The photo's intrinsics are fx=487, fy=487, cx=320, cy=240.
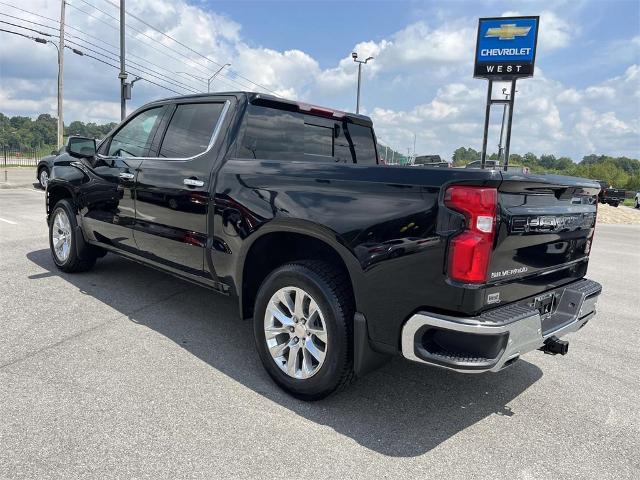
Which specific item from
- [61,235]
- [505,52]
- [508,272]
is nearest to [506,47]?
[505,52]

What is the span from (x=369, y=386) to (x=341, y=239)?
3.83ft

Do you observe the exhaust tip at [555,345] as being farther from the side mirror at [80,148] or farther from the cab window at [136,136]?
the side mirror at [80,148]

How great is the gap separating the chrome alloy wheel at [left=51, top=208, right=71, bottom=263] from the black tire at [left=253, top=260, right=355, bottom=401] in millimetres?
3501

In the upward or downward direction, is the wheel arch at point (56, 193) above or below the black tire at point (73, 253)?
above

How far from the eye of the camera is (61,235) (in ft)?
18.6

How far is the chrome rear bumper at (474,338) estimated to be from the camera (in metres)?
2.35

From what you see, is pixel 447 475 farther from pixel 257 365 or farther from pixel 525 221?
pixel 257 365

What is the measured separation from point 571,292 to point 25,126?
269 ft

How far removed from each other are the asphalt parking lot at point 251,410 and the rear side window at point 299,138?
62.3 inches

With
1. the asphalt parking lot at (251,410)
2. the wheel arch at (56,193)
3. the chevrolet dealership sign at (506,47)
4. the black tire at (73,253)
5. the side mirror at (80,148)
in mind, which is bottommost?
the asphalt parking lot at (251,410)

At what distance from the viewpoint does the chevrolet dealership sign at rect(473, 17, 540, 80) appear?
2192cm

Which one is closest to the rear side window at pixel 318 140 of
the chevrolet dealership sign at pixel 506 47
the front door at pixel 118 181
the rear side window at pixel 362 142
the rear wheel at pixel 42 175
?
the rear side window at pixel 362 142

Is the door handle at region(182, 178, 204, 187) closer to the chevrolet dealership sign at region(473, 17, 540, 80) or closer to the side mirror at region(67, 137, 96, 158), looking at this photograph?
the side mirror at region(67, 137, 96, 158)

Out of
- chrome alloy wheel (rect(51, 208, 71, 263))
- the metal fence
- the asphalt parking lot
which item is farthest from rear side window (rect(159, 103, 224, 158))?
the metal fence
